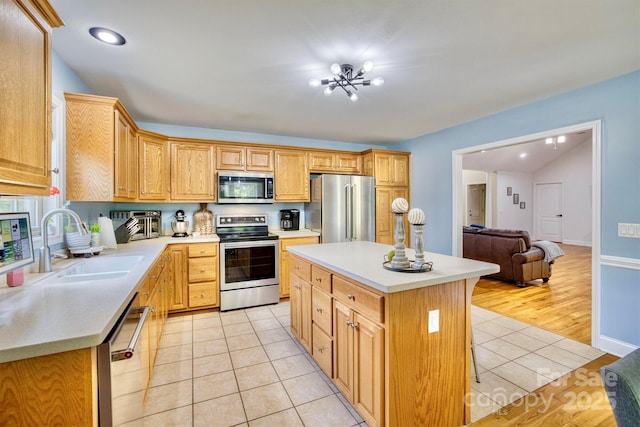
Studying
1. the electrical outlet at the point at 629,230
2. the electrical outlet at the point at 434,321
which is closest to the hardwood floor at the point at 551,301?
the electrical outlet at the point at 629,230

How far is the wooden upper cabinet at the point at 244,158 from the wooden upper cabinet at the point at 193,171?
11 cm

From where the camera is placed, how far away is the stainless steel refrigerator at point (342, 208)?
415 cm

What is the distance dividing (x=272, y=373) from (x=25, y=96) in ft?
7.18

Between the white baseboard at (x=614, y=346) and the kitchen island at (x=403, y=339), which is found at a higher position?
the kitchen island at (x=403, y=339)

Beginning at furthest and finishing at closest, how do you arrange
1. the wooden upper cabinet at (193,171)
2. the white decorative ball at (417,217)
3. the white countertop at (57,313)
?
the wooden upper cabinet at (193,171), the white decorative ball at (417,217), the white countertop at (57,313)

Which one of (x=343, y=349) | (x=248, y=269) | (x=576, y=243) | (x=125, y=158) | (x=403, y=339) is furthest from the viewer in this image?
(x=576, y=243)

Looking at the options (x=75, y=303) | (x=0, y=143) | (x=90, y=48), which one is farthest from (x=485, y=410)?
(x=90, y=48)

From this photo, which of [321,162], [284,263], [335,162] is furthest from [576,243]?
[284,263]

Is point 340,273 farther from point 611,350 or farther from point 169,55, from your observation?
point 611,350

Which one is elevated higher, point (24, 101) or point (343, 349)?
point (24, 101)

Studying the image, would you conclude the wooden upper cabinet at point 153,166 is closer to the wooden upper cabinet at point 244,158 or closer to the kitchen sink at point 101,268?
the wooden upper cabinet at point 244,158

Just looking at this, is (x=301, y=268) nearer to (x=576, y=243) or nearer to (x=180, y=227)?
(x=180, y=227)

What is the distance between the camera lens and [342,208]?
4262 millimetres

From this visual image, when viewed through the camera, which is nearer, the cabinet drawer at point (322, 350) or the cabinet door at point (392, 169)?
the cabinet drawer at point (322, 350)
